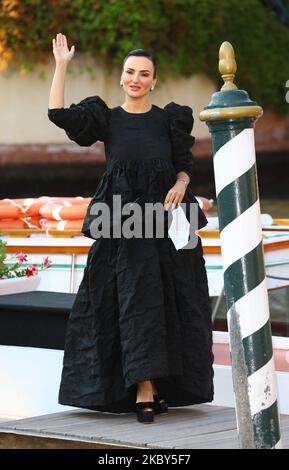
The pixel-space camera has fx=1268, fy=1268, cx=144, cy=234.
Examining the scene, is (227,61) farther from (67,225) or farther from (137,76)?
(67,225)

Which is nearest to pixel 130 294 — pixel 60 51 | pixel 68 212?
pixel 60 51

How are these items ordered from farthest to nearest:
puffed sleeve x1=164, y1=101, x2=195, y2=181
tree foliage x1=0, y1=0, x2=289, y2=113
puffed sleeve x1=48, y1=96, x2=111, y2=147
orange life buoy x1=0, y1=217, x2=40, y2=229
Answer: tree foliage x1=0, y1=0, x2=289, y2=113, orange life buoy x1=0, y1=217, x2=40, y2=229, puffed sleeve x1=164, y1=101, x2=195, y2=181, puffed sleeve x1=48, y1=96, x2=111, y2=147

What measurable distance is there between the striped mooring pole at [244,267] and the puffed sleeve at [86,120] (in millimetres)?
1159

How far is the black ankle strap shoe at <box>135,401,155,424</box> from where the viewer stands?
4.76 meters

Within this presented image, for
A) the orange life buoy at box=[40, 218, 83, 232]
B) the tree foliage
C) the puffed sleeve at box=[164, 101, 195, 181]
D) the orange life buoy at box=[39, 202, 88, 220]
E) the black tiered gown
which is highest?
the tree foliage

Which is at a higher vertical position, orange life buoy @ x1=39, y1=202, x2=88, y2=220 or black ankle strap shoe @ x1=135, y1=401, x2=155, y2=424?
orange life buoy @ x1=39, y1=202, x2=88, y2=220

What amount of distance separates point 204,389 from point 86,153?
21.7 metres

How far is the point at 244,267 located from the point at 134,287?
3.50ft

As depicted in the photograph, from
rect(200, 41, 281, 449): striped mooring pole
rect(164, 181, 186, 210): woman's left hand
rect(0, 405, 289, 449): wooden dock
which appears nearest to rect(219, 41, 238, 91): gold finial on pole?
rect(200, 41, 281, 449): striped mooring pole

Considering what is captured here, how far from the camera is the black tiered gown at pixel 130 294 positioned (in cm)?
480

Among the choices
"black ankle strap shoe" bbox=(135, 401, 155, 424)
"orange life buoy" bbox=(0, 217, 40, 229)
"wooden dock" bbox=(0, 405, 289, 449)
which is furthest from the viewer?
"orange life buoy" bbox=(0, 217, 40, 229)

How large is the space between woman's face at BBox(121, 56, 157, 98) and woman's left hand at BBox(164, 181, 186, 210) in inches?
15.5

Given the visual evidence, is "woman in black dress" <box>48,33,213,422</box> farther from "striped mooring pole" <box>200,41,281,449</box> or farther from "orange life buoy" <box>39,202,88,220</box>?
"orange life buoy" <box>39,202,88,220</box>
